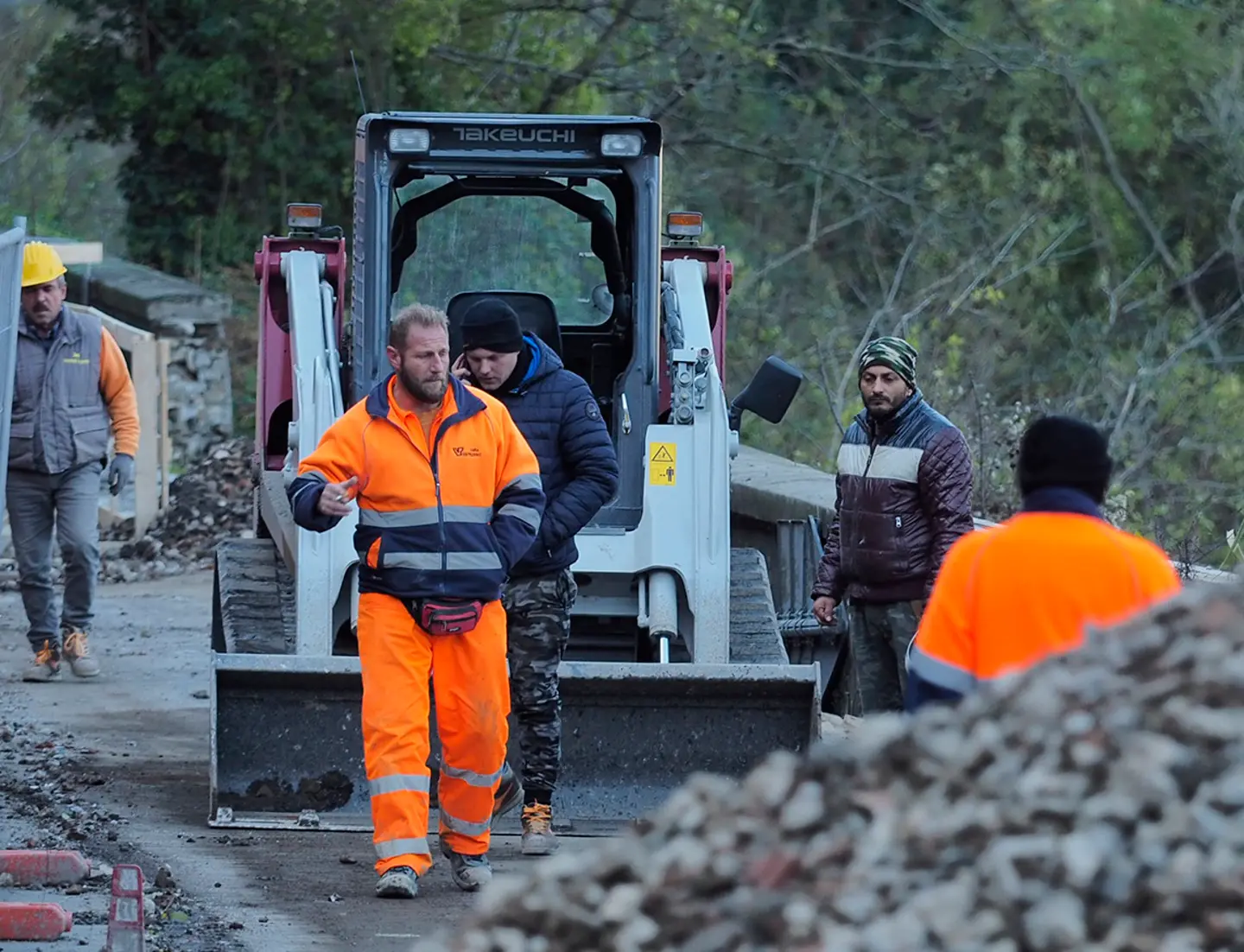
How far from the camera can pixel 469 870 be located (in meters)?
6.66

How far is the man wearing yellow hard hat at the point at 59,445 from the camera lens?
9.75 metres

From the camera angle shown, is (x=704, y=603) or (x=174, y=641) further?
(x=174, y=641)

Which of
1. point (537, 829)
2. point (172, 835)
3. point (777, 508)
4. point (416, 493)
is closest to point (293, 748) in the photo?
point (172, 835)

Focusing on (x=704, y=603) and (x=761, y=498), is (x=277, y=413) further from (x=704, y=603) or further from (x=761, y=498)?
(x=761, y=498)

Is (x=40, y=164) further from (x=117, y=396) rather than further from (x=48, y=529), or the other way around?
(x=48, y=529)

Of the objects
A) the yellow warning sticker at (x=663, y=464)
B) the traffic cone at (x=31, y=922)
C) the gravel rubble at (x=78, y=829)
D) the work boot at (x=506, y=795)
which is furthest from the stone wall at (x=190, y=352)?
the traffic cone at (x=31, y=922)

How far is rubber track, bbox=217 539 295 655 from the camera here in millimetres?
8117

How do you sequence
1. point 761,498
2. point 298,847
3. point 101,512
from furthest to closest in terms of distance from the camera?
point 101,512, point 761,498, point 298,847

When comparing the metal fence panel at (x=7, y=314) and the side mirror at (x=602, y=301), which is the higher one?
the side mirror at (x=602, y=301)

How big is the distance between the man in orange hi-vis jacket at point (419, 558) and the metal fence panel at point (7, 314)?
995 millimetres

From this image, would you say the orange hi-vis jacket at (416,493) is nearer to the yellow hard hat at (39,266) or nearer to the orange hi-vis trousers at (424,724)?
the orange hi-vis trousers at (424,724)

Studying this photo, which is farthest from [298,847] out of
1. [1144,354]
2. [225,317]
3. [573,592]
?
[1144,354]

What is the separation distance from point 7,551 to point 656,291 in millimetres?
7861

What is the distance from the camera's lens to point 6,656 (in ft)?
36.0
